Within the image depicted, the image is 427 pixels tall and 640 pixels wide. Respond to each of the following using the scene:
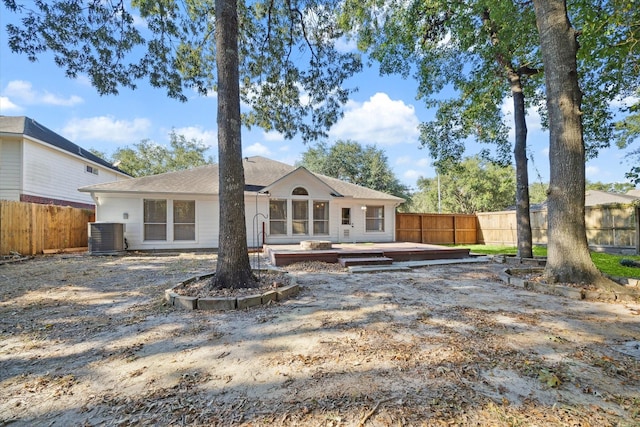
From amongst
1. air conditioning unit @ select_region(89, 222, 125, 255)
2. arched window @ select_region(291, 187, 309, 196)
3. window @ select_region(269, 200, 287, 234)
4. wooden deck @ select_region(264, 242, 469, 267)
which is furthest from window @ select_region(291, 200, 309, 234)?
air conditioning unit @ select_region(89, 222, 125, 255)

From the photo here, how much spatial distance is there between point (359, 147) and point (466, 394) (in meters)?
28.0

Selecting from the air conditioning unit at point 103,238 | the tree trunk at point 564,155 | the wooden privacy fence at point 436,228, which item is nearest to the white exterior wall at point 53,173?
the air conditioning unit at point 103,238

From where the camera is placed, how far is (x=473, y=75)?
1073 centimetres

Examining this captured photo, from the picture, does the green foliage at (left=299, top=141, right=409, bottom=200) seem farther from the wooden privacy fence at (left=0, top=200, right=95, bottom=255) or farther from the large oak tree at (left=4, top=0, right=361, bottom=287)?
the wooden privacy fence at (left=0, top=200, right=95, bottom=255)

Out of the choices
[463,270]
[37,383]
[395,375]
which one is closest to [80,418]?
[37,383]

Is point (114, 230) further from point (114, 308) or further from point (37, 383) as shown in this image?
point (37, 383)

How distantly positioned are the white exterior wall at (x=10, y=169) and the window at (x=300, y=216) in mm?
12669

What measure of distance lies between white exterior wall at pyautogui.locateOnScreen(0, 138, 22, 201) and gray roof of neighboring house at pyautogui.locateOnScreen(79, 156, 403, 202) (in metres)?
4.31

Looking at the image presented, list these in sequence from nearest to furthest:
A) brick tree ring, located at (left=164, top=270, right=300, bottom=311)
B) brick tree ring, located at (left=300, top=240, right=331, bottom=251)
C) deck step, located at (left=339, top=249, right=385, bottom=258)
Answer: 1. brick tree ring, located at (left=164, top=270, right=300, bottom=311)
2. deck step, located at (left=339, top=249, right=385, bottom=258)
3. brick tree ring, located at (left=300, top=240, right=331, bottom=251)

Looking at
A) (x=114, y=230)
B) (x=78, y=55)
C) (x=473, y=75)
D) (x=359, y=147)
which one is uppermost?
(x=359, y=147)

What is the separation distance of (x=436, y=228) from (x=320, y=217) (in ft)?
28.2

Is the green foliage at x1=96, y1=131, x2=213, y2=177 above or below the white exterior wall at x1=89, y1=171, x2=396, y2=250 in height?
above

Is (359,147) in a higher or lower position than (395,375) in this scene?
higher

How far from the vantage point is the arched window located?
13.4 m
